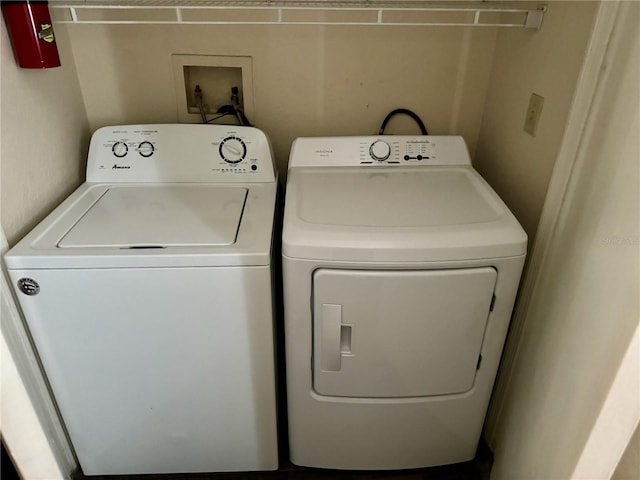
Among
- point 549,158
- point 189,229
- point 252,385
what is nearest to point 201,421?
point 252,385

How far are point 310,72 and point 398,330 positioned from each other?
3.30 feet

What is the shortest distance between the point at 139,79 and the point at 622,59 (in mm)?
1495

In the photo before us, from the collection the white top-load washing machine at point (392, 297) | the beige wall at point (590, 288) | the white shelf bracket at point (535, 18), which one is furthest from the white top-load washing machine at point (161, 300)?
the white shelf bracket at point (535, 18)

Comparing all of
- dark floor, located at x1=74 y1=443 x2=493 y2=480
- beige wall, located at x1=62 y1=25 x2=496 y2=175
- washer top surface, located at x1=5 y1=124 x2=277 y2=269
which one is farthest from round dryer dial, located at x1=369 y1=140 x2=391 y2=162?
dark floor, located at x1=74 y1=443 x2=493 y2=480

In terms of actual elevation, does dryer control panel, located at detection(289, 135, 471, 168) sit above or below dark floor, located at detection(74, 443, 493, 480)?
above

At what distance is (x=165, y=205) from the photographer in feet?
4.65

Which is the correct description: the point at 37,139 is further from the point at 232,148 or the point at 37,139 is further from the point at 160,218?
the point at 232,148

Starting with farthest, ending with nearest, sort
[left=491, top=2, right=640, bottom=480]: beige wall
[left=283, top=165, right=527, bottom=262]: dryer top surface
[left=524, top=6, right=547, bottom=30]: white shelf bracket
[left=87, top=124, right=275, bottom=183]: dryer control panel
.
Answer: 1. [left=87, top=124, right=275, bottom=183]: dryer control panel
2. [left=524, top=6, right=547, bottom=30]: white shelf bracket
3. [left=283, top=165, right=527, bottom=262]: dryer top surface
4. [left=491, top=2, right=640, bottom=480]: beige wall

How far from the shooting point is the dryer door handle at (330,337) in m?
1.22

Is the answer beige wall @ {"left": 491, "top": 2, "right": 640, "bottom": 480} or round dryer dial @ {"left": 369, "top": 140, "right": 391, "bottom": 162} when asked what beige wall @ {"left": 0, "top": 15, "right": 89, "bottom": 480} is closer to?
round dryer dial @ {"left": 369, "top": 140, "right": 391, "bottom": 162}

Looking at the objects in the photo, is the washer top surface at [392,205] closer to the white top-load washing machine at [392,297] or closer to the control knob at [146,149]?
the white top-load washing machine at [392,297]

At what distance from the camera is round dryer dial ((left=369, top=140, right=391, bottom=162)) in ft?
5.28

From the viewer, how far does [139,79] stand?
1.67 metres

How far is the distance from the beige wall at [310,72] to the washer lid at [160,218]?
0.39 metres
